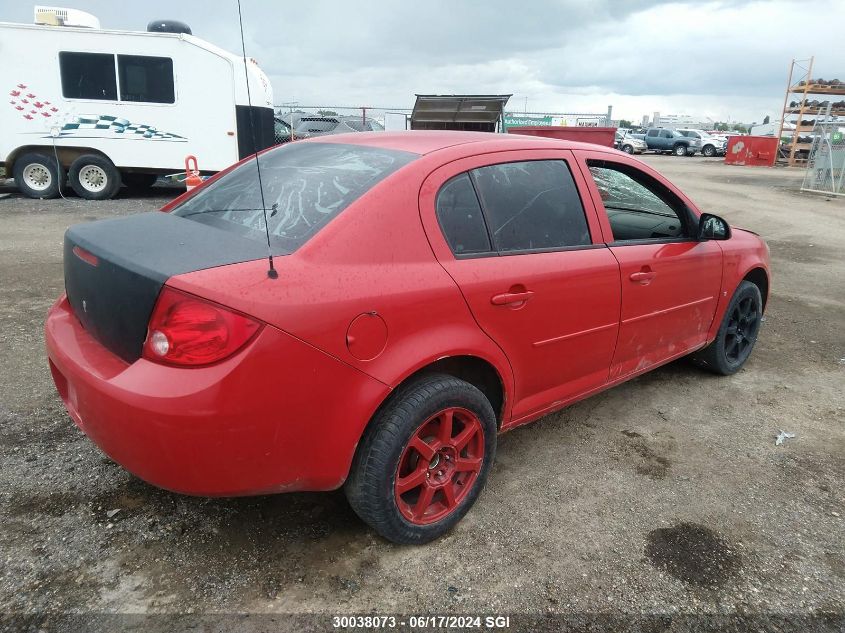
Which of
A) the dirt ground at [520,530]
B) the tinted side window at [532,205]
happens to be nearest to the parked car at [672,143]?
the dirt ground at [520,530]

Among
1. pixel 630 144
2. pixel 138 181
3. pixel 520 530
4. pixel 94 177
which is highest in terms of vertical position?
pixel 630 144

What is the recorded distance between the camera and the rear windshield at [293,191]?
2191 mm

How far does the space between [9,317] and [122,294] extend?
359 centimetres

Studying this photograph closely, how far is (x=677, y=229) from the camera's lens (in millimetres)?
3537

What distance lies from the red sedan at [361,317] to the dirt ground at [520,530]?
0.91 feet

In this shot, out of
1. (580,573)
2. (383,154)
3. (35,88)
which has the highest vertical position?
(35,88)

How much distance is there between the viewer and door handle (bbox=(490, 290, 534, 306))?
2418mm

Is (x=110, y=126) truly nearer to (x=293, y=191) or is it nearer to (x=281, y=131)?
(x=281, y=131)

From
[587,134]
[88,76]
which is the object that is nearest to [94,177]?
[88,76]

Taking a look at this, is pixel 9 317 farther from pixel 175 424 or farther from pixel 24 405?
pixel 175 424

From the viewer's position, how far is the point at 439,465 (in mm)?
2424

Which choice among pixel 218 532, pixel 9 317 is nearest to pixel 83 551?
pixel 218 532

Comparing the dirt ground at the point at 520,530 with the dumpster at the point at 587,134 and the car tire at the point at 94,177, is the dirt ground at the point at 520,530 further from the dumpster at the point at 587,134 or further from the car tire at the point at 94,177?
the car tire at the point at 94,177

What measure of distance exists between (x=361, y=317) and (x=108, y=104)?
10.7 metres
